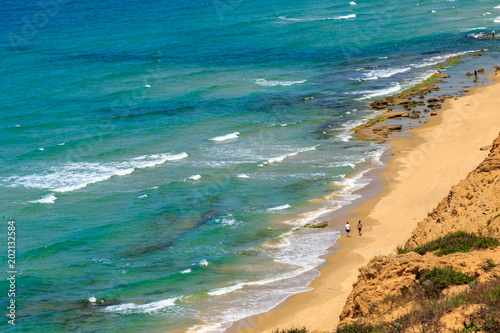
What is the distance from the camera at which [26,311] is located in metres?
26.8

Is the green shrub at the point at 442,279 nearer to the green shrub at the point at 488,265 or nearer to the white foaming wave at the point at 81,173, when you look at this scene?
the green shrub at the point at 488,265

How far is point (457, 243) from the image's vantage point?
18297mm

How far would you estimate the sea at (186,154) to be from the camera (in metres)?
28.2

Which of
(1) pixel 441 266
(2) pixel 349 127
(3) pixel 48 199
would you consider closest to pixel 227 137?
(2) pixel 349 127

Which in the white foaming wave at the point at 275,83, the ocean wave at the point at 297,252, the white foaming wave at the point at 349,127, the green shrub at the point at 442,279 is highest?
the green shrub at the point at 442,279

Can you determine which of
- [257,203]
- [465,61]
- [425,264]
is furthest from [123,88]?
[425,264]

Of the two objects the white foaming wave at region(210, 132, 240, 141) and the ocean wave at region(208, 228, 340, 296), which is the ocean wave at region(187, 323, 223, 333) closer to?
the ocean wave at region(208, 228, 340, 296)

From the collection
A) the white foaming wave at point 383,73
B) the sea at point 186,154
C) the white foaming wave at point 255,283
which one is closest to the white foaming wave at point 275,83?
the sea at point 186,154

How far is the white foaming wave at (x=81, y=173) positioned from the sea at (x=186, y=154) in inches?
7.8

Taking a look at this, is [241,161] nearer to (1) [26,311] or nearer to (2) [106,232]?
(2) [106,232]

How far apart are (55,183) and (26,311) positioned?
1724cm

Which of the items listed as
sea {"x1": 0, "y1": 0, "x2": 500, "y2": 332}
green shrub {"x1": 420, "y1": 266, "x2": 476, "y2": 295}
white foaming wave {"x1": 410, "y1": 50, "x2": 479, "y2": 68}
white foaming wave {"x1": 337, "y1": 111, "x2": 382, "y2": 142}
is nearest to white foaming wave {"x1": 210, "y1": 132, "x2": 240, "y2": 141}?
sea {"x1": 0, "y1": 0, "x2": 500, "y2": 332}

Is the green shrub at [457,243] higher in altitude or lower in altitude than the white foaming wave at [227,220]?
higher

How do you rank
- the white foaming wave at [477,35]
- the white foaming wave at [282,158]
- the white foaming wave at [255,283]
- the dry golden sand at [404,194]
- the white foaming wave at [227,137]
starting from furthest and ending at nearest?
1. the white foaming wave at [477,35]
2. the white foaming wave at [227,137]
3. the white foaming wave at [282,158]
4. the white foaming wave at [255,283]
5. the dry golden sand at [404,194]
